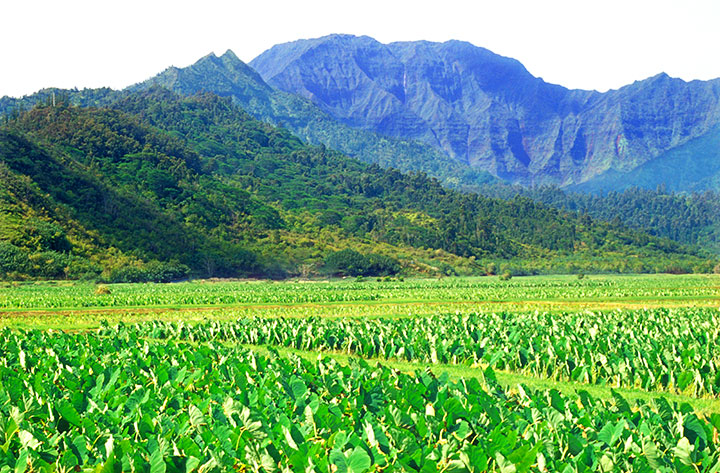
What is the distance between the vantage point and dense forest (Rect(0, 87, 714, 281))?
233ft

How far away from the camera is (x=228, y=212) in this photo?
101 m

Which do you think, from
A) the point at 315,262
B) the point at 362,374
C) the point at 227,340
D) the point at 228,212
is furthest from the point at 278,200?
the point at 362,374

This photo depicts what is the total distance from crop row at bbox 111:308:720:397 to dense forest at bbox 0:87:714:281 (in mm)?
47149

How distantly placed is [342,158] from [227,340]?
545 ft

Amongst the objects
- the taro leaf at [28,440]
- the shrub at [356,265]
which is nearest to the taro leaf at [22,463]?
the taro leaf at [28,440]

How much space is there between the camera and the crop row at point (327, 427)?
6844 mm

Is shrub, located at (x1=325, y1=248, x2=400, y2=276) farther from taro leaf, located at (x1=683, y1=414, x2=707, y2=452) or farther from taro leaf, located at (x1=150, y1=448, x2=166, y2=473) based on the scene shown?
taro leaf, located at (x1=150, y1=448, x2=166, y2=473)

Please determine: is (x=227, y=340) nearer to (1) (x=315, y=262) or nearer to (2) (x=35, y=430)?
(2) (x=35, y=430)

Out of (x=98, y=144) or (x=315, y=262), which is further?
(x=98, y=144)

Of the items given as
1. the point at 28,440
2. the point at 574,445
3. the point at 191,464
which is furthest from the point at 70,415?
the point at 574,445

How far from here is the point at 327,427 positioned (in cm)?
809

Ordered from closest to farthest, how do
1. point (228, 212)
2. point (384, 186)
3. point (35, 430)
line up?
1. point (35, 430)
2. point (228, 212)
3. point (384, 186)

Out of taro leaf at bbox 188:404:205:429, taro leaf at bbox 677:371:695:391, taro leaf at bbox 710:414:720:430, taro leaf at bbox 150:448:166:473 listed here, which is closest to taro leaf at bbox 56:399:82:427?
taro leaf at bbox 188:404:205:429

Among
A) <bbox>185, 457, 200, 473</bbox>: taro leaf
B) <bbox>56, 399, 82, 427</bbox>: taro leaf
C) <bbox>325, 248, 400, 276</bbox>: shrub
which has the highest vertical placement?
<bbox>56, 399, 82, 427</bbox>: taro leaf
